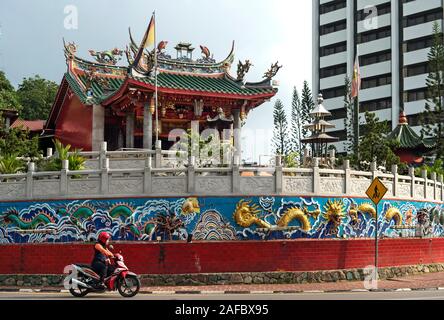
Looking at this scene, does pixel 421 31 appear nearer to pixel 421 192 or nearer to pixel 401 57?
pixel 401 57

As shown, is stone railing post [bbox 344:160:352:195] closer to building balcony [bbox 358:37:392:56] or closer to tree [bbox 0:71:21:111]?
tree [bbox 0:71:21:111]

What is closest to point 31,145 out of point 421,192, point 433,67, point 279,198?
point 279,198

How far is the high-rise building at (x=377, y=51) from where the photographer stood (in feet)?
200

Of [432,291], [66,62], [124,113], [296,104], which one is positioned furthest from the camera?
[296,104]

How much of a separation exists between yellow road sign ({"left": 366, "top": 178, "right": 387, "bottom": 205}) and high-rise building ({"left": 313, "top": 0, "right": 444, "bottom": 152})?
39.2m

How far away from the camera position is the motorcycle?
15844mm

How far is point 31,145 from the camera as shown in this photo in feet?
93.0

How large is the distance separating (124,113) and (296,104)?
29.2 m

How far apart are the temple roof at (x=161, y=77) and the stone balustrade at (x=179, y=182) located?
749 centimetres

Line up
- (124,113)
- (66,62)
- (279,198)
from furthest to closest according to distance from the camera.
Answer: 1. (66,62)
2. (124,113)
3. (279,198)

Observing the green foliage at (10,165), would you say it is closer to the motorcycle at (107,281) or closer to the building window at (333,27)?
the motorcycle at (107,281)

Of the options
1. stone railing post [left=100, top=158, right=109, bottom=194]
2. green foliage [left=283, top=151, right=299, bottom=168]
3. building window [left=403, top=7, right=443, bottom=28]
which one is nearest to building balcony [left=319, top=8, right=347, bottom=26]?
building window [left=403, top=7, right=443, bottom=28]

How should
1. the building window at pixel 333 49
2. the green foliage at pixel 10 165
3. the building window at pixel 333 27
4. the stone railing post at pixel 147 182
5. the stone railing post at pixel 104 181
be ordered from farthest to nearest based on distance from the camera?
the building window at pixel 333 27 → the building window at pixel 333 49 → the green foliage at pixel 10 165 → the stone railing post at pixel 104 181 → the stone railing post at pixel 147 182
